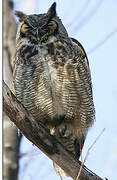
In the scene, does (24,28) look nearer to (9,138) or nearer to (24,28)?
(24,28)

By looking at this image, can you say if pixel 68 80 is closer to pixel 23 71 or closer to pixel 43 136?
pixel 23 71

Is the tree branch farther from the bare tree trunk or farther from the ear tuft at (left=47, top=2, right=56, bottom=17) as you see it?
the ear tuft at (left=47, top=2, right=56, bottom=17)

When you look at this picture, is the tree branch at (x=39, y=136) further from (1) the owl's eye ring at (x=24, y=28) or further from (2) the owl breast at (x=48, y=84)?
(1) the owl's eye ring at (x=24, y=28)

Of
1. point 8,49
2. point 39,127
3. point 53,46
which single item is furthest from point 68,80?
point 8,49

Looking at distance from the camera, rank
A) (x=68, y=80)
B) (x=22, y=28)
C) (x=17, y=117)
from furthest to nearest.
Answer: (x=22, y=28) → (x=68, y=80) → (x=17, y=117)

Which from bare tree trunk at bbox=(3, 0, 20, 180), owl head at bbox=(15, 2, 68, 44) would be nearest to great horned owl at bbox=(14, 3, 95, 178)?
owl head at bbox=(15, 2, 68, 44)

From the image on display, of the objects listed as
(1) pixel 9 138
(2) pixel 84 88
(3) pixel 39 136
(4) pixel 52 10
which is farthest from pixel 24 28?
(3) pixel 39 136
